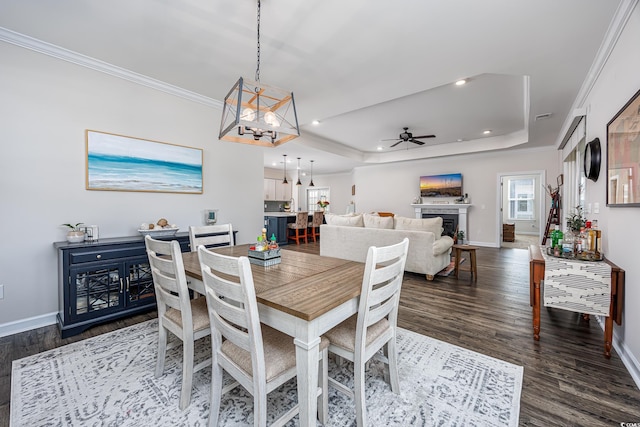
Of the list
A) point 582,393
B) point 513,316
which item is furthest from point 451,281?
point 582,393

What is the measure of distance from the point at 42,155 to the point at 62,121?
38 centimetres

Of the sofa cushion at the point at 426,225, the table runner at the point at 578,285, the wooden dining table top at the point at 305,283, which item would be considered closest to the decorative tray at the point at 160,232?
the wooden dining table top at the point at 305,283

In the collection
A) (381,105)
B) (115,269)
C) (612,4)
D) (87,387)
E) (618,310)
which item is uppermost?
(381,105)

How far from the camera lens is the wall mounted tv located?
7516 millimetres

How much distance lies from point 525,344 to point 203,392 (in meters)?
2.53

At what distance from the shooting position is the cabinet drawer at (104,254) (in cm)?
232

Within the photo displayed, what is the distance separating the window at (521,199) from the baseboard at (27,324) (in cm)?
1225

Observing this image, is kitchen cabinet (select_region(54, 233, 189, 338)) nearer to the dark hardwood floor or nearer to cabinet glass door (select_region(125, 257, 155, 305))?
cabinet glass door (select_region(125, 257, 155, 305))

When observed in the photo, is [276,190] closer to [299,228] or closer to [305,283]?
[299,228]

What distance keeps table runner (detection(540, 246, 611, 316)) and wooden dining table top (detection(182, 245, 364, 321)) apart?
5.58 ft

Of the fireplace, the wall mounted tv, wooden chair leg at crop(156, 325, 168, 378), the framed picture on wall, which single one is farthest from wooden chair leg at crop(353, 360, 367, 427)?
the wall mounted tv

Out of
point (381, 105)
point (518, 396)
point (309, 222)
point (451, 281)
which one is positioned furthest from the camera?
point (309, 222)

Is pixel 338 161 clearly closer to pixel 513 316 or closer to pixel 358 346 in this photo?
pixel 513 316

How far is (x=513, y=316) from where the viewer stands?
271 centimetres
